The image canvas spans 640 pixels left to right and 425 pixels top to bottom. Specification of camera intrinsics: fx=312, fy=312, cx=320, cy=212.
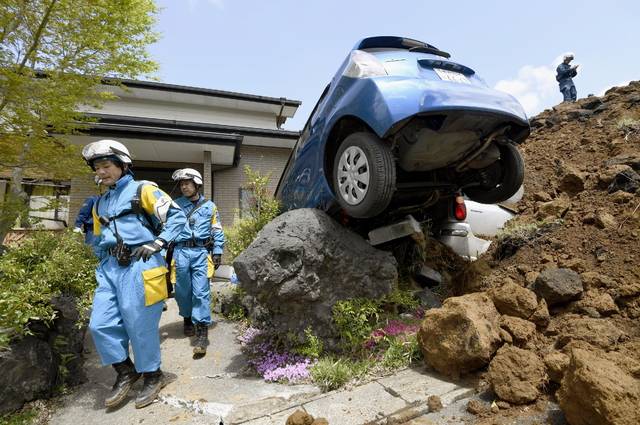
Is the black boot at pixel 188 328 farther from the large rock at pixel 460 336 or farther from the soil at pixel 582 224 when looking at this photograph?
the soil at pixel 582 224

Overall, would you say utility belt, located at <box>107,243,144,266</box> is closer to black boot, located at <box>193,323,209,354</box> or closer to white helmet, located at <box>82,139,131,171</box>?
white helmet, located at <box>82,139,131,171</box>

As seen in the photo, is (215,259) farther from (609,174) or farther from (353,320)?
(609,174)

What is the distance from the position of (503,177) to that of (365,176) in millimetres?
1548

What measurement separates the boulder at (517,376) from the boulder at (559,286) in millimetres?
748

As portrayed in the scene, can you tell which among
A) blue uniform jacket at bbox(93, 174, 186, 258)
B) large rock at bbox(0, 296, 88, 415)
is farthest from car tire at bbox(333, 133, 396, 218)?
large rock at bbox(0, 296, 88, 415)

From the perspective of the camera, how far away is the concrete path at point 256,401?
6.41ft

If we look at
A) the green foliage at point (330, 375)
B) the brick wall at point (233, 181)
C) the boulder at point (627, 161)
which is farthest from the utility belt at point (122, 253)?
the brick wall at point (233, 181)

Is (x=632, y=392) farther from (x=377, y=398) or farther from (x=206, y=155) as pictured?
(x=206, y=155)

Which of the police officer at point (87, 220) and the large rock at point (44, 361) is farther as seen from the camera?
the police officer at point (87, 220)

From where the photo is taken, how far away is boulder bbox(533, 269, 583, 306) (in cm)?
243

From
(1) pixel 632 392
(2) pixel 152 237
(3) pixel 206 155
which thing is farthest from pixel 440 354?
(3) pixel 206 155

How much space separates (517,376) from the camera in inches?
74.5

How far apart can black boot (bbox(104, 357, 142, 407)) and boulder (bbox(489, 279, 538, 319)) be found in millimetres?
3078

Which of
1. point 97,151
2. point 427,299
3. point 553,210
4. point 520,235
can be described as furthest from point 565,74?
point 97,151
